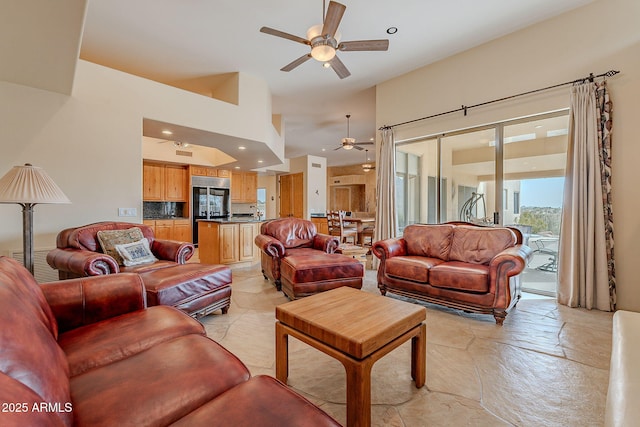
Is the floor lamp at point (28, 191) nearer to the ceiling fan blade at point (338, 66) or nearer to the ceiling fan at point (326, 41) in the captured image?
the ceiling fan at point (326, 41)

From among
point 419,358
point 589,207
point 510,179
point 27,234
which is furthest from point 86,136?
point 589,207

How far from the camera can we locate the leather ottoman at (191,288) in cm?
223

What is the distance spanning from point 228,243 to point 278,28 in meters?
3.44

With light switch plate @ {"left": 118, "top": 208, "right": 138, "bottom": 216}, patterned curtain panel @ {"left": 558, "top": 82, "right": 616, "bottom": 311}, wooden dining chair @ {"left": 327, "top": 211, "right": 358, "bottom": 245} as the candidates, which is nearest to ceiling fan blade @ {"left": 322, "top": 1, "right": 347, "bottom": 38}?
patterned curtain panel @ {"left": 558, "top": 82, "right": 616, "bottom": 311}

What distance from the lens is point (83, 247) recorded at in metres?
2.75

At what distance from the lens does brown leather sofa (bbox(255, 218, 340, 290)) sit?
3.47 m

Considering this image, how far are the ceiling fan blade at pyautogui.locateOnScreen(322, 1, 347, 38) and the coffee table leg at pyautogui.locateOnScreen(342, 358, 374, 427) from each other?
8.36ft

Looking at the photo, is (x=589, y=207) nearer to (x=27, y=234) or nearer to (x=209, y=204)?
(x=27, y=234)

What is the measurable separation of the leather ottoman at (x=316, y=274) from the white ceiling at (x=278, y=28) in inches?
110

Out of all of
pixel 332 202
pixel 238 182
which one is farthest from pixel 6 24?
pixel 332 202

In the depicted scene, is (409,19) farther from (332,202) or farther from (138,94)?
(332,202)

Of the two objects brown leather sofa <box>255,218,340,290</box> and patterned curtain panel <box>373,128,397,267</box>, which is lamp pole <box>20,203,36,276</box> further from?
patterned curtain panel <box>373,128,397,267</box>

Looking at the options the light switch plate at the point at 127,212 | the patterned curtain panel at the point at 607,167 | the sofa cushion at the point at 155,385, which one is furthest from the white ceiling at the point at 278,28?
the sofa cushion at the point at 155,385

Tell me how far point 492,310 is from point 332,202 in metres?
10.1
